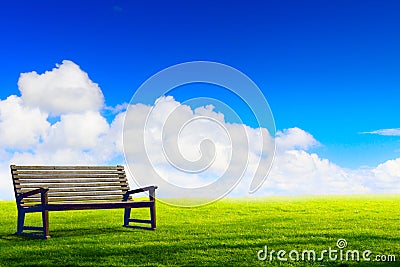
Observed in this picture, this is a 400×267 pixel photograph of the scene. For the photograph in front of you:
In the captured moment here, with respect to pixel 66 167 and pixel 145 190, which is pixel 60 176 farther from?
pixel 145 190

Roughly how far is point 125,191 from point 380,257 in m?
5.46

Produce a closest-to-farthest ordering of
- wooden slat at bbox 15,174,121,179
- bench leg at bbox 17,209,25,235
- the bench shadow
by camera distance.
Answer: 1. the bench shadow
2. bench leg at bbox 17,209,25,235
3. wooden slat at bbox 15,174,121,179

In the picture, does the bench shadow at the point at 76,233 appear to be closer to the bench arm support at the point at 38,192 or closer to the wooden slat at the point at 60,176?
the bench arm support at the point at 38,192

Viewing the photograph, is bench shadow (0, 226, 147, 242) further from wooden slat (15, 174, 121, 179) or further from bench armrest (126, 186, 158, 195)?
wooden slat (15, 174, 121, 179)

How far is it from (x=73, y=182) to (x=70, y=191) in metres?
0.22

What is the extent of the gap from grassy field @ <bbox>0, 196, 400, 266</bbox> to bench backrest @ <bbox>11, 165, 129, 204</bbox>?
698 millimetres

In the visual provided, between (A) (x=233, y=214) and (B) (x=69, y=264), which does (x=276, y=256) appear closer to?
(B) (x=69, y=264)

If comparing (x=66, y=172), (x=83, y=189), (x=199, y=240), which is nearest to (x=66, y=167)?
(x=66, y=172)

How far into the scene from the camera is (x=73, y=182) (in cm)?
1029

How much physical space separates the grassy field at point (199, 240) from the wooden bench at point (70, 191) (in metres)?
0.47

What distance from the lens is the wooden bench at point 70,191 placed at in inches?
359

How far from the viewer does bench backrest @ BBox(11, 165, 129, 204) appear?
9766 mm

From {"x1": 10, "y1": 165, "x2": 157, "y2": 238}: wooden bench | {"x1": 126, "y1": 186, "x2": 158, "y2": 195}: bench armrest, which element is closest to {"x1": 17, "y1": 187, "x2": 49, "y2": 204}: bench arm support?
{"x1": 10, "y1": 165, "x2": 157, "y2": 238}: wooden bench

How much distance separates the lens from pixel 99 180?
10.6m
